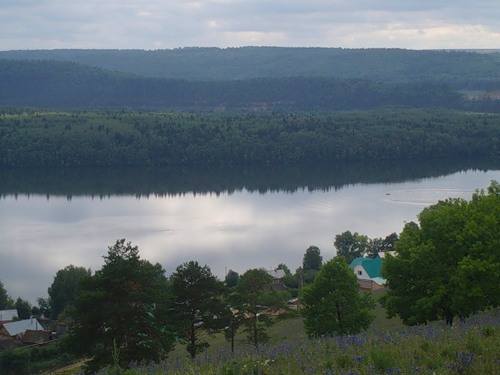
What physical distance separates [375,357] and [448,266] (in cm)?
793

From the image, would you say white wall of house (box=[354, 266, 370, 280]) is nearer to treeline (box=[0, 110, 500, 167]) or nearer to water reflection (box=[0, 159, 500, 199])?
water reflection (box=[0, 159, 500, 199])

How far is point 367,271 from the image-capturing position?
2964 centimetres

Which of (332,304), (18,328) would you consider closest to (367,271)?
(18,328)

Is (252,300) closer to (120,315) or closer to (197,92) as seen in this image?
(120,315)

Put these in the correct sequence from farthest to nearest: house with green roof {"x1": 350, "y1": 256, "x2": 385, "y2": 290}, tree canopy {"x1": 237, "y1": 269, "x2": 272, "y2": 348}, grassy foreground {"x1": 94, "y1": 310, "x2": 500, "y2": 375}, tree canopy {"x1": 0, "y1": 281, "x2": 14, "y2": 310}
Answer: house with green roof {"x1": 350, "y1": 256, "x2": 385, "y2": 290} → tree canopy {"x1": 0, "y1": 281, "x2": 14, "y2": 310} → tree canopy {"x1": 237, "y1": 269, "x2": 272, "y2": 348} → grassy foreground {"x1": 94, "y1": 310, "x2": 500, "y2": 375}

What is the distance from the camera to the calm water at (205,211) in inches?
1448

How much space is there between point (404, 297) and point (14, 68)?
167 meters

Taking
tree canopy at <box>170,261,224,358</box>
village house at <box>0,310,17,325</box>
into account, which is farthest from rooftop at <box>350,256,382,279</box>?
tree canopy at <box>170,261,224,358</box>

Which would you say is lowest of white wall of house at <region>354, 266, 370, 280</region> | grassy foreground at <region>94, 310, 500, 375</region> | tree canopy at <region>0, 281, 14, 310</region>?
tree canopy at <region>0, 281, 14, 310</region>

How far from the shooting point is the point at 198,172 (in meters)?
76.6

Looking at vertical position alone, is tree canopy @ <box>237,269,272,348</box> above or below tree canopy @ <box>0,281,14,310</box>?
above

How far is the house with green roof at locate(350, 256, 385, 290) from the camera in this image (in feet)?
95.0

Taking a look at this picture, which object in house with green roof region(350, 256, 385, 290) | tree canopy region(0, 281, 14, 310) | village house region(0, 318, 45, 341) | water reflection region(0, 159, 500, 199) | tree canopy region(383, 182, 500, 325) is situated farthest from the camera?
water reflection region(0, 159, 500, 199)

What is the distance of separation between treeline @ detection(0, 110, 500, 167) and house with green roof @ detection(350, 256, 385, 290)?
54.1m
